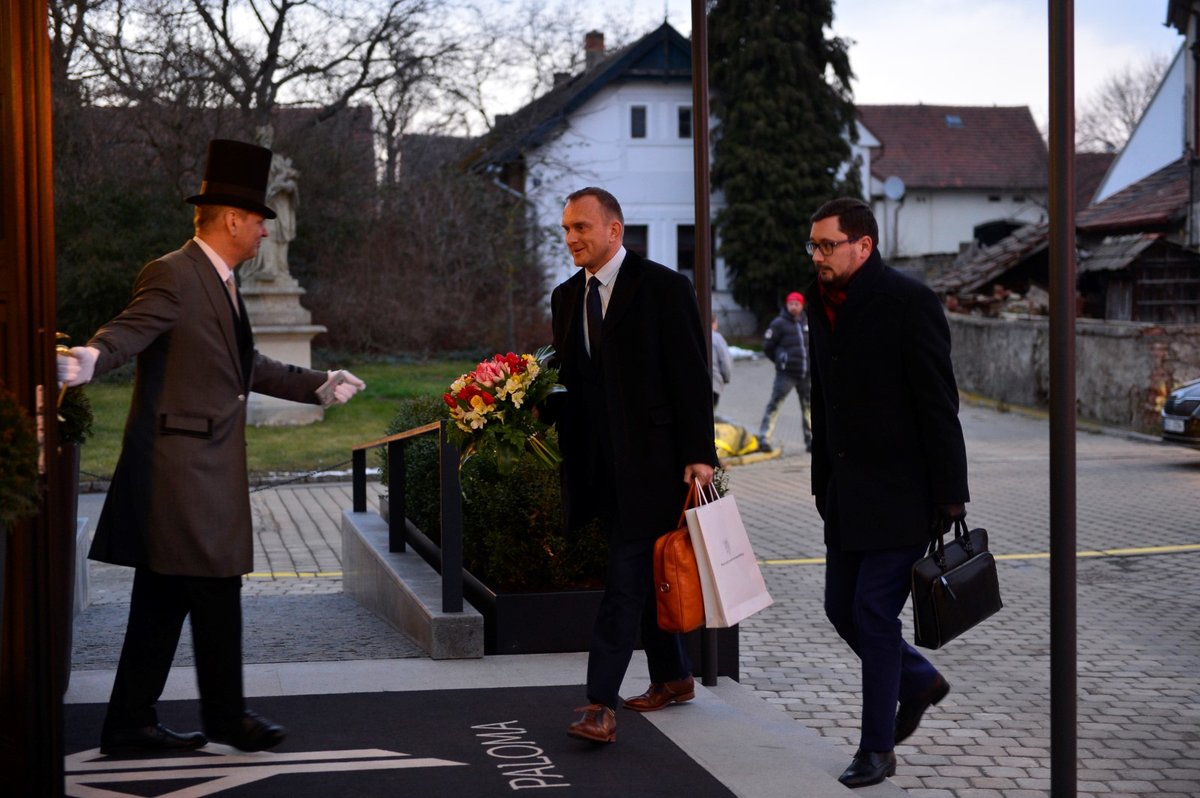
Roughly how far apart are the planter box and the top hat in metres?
2.38

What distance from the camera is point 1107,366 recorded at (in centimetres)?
2242

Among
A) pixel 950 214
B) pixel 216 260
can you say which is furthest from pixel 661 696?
pixel 950 214

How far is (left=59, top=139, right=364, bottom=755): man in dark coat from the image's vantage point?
4758 millimetres

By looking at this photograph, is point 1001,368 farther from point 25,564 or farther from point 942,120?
point 942,120

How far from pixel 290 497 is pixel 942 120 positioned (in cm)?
5870

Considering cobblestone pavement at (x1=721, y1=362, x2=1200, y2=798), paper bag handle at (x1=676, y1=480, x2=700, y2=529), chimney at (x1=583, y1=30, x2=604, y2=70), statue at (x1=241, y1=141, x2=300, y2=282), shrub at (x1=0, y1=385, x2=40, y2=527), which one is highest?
chimney at (x1=583, y1=30, x2=604, y2=70)

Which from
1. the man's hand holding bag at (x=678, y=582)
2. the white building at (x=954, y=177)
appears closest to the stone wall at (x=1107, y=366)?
the man's hand holding bag at (x=678, y=582)

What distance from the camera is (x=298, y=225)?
32750mm

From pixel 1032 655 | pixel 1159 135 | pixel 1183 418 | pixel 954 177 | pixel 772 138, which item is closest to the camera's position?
pixel 1032 655

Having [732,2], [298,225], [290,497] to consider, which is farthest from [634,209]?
[290,497]

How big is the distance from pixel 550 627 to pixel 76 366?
2.95 metres

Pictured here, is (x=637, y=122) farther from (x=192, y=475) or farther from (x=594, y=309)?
(x=192, y=475)

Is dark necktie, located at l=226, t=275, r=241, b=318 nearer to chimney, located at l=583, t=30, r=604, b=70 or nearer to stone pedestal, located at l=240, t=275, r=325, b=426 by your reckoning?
stone pedestal, located at l=240, t=275, r=325, b=426

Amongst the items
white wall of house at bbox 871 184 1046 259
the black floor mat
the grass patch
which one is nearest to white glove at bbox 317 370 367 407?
the black floor mat
